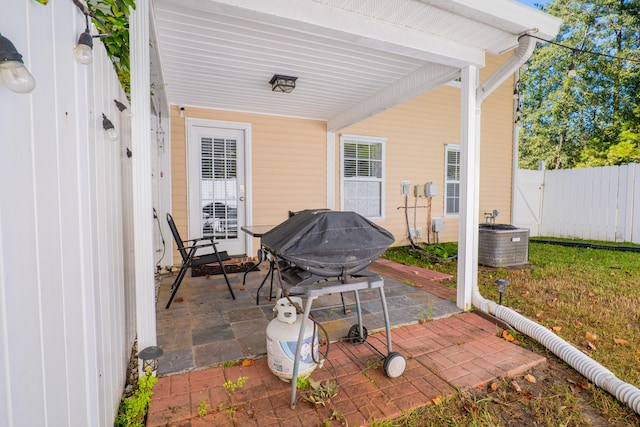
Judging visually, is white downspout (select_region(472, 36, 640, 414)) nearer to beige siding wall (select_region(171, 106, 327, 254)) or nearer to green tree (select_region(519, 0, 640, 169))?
beige siding wall (select_region(171, 106, 327, 254))

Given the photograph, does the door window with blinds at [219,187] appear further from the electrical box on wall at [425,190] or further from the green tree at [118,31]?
the electrical box on wall at [425,190]

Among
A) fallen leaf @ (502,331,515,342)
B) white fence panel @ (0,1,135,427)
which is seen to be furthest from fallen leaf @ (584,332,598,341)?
white fence panel @ (0,1,135,427)

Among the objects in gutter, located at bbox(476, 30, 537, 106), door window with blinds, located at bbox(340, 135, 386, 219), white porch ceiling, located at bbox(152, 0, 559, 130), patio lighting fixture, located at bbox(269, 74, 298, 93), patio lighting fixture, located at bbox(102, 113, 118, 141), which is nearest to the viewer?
patio lighting fixture, located at bbox(102, 113, 118, 141)

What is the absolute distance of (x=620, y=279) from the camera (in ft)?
13.6

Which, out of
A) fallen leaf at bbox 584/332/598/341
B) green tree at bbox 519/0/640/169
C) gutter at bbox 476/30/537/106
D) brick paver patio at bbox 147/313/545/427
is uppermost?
green tree at bbox 519/0/640/169

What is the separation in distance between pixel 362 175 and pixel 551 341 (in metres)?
4.61

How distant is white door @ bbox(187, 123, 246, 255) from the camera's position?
5105 mm

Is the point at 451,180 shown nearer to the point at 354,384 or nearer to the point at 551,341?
the point at 551,341

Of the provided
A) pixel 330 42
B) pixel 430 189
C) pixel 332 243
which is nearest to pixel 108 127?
pixel 332 243

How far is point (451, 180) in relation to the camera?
7.29 m

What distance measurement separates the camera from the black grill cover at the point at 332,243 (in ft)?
5.57

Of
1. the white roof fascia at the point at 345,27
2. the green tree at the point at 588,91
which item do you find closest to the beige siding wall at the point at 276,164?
the white roof fascia at the point at 345,27

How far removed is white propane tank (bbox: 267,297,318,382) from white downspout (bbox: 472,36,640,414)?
182cm

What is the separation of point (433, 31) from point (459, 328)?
8.90 feet
